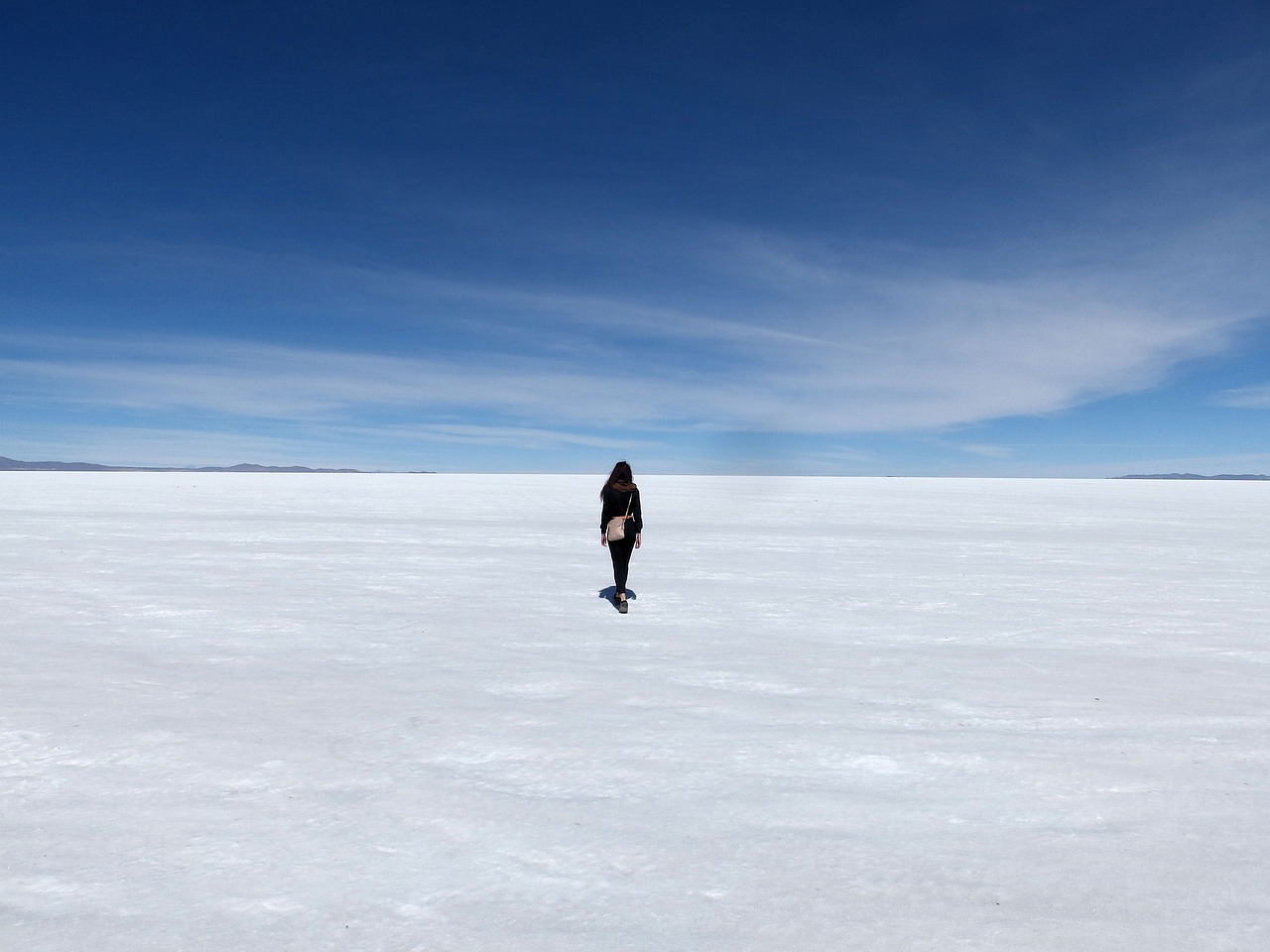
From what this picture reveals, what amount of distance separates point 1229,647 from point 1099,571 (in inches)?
201

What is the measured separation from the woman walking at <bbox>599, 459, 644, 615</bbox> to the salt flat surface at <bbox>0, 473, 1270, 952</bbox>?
0.60 meters

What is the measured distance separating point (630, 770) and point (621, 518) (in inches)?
187

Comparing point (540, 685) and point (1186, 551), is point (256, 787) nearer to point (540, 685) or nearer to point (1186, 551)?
point (540, 685)

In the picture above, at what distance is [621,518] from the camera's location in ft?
28.8

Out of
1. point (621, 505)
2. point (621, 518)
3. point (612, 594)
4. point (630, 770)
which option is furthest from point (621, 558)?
point (630, 770)

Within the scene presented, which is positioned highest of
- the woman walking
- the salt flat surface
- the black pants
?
the woman walking

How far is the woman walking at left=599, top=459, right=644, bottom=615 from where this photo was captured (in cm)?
859

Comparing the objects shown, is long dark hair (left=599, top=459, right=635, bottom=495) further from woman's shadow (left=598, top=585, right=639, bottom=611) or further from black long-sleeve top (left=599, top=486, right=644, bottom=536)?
woman's shadow (left=598, top=585, right=639, bottom=611)

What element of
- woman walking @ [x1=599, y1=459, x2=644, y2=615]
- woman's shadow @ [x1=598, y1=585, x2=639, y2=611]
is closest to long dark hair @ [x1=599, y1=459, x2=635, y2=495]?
woman walking @ [x1=599, y1=459, x2=644, y2=615]

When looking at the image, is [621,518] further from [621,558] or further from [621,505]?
[621,558]

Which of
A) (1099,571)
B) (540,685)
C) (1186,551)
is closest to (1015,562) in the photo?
(1099,571)

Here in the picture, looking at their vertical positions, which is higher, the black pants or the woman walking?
the woman walking

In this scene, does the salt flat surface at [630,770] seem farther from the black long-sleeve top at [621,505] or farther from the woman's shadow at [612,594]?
the black long-sleeve top at [621,505]

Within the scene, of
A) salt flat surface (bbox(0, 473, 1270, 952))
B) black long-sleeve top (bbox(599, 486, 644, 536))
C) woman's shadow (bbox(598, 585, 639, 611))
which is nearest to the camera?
salt flat surface (bbox(0, 473, 1270, 952))
